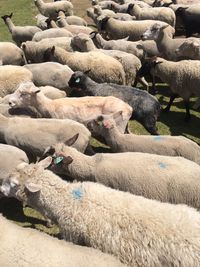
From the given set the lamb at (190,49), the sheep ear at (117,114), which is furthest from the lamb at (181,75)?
the sheep ear at (117,114)

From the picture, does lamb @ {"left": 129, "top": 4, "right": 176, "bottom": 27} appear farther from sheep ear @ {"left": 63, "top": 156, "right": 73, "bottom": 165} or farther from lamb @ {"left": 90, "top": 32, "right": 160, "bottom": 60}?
sheep ear @ {"left": 63, "top": 156, "right": 73, "bottom": 165}

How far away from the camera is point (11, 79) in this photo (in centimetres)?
996

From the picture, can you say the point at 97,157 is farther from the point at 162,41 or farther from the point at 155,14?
the point at 155,14

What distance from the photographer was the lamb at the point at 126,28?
1421cm

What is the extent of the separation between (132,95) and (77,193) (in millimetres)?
4168

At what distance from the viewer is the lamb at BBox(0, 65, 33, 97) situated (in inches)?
391

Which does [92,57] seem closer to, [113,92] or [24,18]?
[113,92]

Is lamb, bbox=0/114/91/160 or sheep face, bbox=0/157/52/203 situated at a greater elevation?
Answer: sheep face, bbox=0/157/52/203

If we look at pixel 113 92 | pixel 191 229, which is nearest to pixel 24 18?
pixel 113 92

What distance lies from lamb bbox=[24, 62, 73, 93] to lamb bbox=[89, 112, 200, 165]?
2324mm

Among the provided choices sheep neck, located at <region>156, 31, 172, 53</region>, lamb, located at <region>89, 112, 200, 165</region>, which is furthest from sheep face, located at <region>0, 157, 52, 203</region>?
sheep neck, located at <region>156, 31, 172, 53</region>

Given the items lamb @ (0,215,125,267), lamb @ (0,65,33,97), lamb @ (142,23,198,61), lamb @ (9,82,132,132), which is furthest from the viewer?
lamb @ (142,23,198,61)

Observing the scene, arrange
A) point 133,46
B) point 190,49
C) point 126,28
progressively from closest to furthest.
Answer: point 190,49 → point 133,46 → point 126,28

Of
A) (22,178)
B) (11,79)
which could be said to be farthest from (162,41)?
(22,178)
